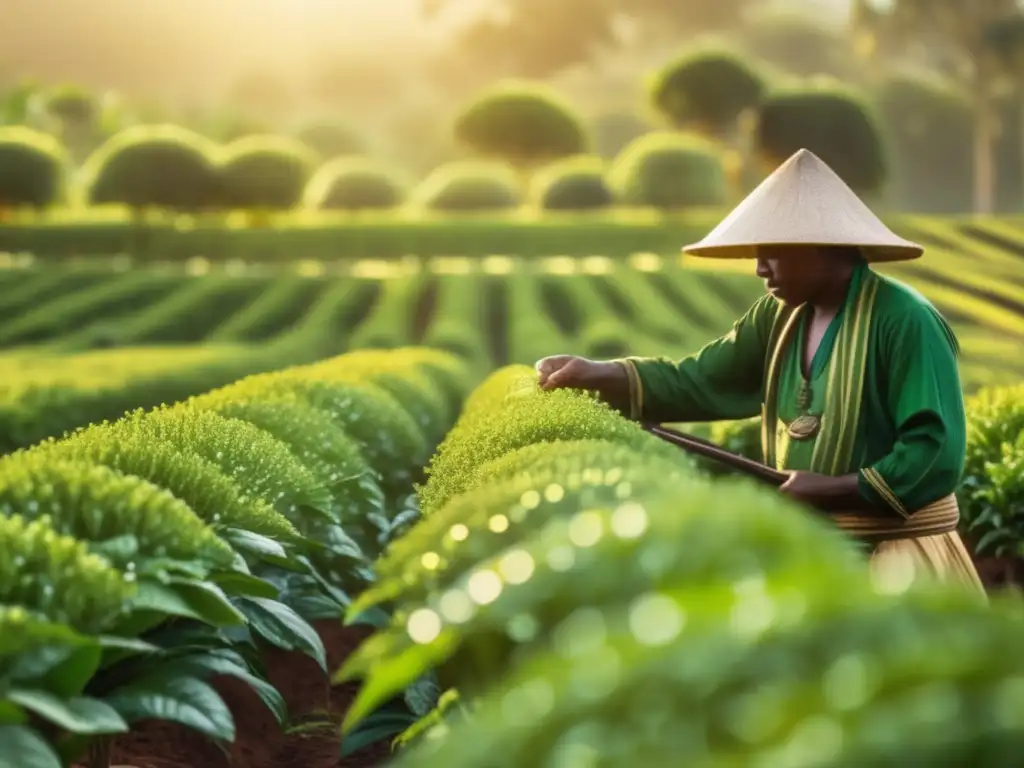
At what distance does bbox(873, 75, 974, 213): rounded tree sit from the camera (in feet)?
175

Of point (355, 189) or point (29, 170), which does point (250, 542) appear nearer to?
point (29, 170)

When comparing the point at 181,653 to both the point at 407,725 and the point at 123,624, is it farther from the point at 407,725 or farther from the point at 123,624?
the point at 407,725

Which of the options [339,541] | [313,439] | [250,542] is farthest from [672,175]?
[250,542]

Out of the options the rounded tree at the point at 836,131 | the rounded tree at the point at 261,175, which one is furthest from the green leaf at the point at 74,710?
the rounded tree at the point at 836,131

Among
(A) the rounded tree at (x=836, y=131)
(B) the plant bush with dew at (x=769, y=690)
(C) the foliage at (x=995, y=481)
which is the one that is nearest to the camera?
(B) the plant bush with dew at (x=769, y=690)

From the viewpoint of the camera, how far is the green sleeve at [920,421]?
11.6ft

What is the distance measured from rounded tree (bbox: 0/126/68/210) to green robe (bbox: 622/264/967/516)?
112ft

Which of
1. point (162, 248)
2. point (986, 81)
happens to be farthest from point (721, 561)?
point (986, 81)

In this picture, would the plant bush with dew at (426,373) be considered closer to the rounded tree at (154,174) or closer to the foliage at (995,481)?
the foliage at (995,481)

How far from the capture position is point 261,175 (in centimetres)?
3603

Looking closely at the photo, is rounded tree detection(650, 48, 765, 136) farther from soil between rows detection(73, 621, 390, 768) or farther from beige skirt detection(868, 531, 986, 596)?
beige skirt detection(868, 531, 986, 596)

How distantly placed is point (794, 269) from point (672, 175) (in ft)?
121

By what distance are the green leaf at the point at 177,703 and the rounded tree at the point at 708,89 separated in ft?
144

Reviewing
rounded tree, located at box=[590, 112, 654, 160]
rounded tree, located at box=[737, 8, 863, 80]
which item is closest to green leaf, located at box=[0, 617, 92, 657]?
rounded tree, located at box=[590, 112, 654, 160]
